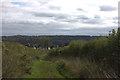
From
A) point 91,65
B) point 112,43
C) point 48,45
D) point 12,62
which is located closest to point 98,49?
point 91,65

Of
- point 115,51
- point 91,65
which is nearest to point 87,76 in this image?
point 91,65

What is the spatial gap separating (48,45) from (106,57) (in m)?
47.6

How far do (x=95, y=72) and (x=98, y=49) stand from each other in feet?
7.37

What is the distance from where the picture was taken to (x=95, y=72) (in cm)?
1020

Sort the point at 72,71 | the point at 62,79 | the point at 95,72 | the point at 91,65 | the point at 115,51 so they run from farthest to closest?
the point at 72,71, the point at 62,79, the point at 91,65, the point at 95,72, the point at 115,51

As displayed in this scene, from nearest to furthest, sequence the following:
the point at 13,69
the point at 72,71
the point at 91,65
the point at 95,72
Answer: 1. the point at 13,69
2. the point at 95,72
3. the point at 91,65
4. the point at 72,71

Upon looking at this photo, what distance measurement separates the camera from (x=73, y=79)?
12.6 metres

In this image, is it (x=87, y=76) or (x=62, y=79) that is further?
(x=62, y=79)

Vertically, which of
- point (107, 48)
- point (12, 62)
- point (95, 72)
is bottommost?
point (95, 72)

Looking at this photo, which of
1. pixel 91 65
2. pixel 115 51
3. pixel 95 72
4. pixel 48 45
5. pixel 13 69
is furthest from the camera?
pixel 48 45

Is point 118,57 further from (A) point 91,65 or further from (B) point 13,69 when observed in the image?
(B) point 13,69

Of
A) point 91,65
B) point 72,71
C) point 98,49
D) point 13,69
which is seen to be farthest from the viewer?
point 72,71

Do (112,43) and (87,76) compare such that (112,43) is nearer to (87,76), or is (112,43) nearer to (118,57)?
(118,57)

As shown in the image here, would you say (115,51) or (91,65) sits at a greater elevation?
(115,51)
